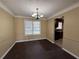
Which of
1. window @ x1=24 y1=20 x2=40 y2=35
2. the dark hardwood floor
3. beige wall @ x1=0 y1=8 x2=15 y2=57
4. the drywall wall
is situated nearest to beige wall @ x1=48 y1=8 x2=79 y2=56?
the drywall wall

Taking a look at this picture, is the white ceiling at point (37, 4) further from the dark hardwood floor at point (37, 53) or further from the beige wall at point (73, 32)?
the dark hardwood floor at point (37, 53)

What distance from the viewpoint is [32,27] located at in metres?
5.94

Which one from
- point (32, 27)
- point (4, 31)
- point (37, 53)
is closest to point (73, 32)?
point (37, 53)

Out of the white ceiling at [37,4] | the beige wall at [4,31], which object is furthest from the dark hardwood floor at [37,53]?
the white ceiling at [37,4]

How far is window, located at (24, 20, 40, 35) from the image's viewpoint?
576 centimetres

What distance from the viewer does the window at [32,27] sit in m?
5.76

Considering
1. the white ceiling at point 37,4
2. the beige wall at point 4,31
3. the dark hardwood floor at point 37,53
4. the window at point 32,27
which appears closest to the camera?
the white ceiling at point 37,4

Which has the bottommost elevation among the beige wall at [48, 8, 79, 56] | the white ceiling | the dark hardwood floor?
the dark hardwood floor

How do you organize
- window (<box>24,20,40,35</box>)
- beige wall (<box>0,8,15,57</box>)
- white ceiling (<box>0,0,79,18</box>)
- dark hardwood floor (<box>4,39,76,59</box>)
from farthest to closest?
1. window (<box>24,20,40,35</box>)
2. dark hardwood floor (<box>4,39,76,59</box>)
3. beige wall (<box>0,8,15,57</box>)
4. white ceiling (<box>0,0,79,18</box>)

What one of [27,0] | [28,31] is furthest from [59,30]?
[27,0]

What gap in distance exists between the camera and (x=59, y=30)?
20.4 feet

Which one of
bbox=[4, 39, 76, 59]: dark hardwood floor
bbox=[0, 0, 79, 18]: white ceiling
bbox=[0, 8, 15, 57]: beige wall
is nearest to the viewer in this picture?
bbox=[0, 0, 79, 18]: white ceiling

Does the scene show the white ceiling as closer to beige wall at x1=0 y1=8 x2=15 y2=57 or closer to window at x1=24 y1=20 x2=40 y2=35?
beige wall at x1=0 y1=8 x2=15 y2=57

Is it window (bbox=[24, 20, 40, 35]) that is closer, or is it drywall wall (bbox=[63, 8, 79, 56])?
drywall wall (bbox=[63, 8, 79, 56])
